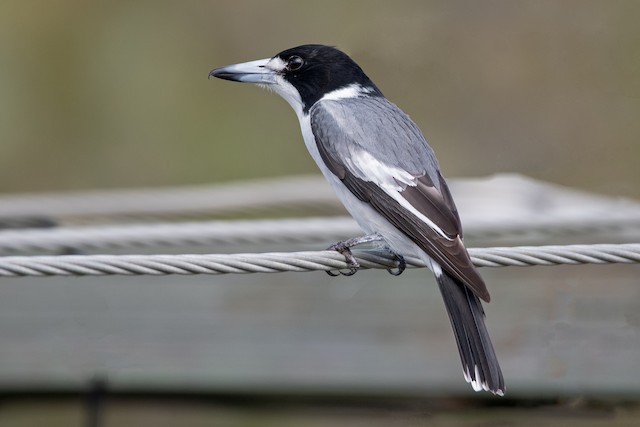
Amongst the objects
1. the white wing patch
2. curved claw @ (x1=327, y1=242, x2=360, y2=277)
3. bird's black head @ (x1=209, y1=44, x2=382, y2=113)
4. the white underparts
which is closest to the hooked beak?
bird's black head @ (x1=209, y1=44, x2=382, y2=113)

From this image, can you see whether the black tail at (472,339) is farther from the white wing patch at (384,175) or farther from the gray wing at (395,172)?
the white wing patch at (384,175)

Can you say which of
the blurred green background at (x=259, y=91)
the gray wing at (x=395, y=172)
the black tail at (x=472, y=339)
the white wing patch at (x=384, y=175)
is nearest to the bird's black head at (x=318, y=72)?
the gray wing at (x=395, y=172)

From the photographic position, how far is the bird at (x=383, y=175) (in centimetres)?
261

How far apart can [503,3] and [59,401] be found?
4473 millimetres

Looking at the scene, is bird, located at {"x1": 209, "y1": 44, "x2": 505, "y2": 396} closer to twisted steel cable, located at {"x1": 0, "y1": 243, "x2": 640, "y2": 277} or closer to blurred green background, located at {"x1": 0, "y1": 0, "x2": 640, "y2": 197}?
twisted steel cable, located at {"x1": 0, "y1": 243, "x2": 640, "y2": 277}

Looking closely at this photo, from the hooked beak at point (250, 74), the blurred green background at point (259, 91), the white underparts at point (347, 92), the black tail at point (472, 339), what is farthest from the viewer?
the blurred green background at point (259, 91)

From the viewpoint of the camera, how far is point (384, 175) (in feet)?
9.39

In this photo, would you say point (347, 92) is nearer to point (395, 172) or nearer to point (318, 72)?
point (318, 72)

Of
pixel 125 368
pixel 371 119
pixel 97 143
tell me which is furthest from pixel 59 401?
pixel 97 143

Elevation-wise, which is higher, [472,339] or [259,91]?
[259,91]

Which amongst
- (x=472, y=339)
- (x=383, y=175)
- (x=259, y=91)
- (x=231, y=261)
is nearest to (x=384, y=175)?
(x=383, y=175)

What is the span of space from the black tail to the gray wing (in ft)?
0.33

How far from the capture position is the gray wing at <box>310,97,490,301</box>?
103 inches

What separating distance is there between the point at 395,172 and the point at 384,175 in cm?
3
